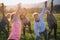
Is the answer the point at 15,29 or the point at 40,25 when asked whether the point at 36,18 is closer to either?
the point at 40,25

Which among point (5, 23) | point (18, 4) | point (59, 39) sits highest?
point (18, 4)

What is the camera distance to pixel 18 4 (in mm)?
2355

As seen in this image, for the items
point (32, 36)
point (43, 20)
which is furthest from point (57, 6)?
point (32, 36)

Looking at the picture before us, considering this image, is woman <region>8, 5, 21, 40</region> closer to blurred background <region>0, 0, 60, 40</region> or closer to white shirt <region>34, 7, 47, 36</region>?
blurred background <region>0, 0, 60, 40</region>

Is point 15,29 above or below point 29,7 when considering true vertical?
below

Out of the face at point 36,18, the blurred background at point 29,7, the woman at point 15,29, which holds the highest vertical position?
the blurred background at point 29,7

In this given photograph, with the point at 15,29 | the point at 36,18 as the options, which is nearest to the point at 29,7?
the point at 36,18

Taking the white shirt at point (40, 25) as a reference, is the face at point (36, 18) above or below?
above

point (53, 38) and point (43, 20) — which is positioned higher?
point (43, 20)

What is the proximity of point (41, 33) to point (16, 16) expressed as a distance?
0.88 ft

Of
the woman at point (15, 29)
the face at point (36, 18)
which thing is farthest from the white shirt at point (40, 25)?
the woman at point (15, 29)

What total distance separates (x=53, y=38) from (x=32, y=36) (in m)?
0.19

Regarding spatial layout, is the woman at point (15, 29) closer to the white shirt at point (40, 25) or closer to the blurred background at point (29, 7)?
the blurred background at point (29, 7)

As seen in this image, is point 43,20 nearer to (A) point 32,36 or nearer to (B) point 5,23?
(A) point 32,36
